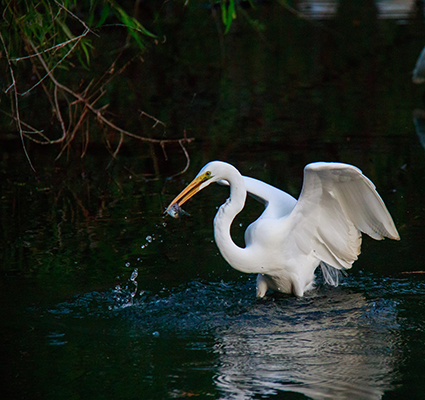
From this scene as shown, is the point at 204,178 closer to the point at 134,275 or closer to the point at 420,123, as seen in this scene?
the point at 134,275

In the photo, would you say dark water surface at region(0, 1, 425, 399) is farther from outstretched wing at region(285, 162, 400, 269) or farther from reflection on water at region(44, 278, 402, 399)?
outstretched wing at region(285, 162, 400, 269)

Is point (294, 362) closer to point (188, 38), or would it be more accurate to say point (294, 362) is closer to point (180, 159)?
point (180, 159)

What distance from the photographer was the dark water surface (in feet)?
12.0

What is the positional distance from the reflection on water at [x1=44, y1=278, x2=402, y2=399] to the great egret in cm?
23

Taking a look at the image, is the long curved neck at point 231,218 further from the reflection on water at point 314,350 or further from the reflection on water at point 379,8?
the reflection on water at point 379,8

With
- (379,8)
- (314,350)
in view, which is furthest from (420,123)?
(379,8)

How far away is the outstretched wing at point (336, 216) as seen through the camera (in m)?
4.34

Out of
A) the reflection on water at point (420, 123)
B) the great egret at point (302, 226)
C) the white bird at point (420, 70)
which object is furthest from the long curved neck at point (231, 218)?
the white bird at point (420, 70)

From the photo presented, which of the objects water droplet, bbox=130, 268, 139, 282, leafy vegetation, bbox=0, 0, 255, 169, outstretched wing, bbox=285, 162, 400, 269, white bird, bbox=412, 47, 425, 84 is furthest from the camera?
white bird, bbox=412, 47, 425, 84

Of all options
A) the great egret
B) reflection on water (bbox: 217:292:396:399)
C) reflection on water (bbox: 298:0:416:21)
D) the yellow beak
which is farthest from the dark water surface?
reflection on water (bbox: 298:0:416:21)

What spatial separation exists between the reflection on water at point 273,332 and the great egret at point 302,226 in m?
0.23

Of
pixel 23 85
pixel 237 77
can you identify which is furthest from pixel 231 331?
pixel 237 77

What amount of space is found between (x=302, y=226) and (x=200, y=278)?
81cm

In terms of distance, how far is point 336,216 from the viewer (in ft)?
15.1
